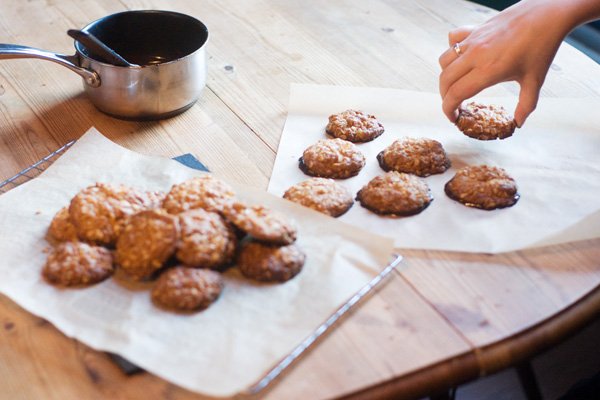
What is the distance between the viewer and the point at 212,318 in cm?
105

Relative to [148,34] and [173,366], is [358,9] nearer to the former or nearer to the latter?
[148,34]

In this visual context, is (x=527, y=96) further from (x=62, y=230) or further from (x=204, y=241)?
(x=62, y=230)

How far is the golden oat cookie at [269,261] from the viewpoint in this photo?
1102 millimetres

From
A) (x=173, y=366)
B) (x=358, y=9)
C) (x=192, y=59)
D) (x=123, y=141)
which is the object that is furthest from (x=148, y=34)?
(x=173, y=366)

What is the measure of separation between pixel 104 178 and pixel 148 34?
0.54 meters

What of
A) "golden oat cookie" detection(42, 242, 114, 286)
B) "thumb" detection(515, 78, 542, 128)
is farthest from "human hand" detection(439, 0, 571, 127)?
"golden oat cookie" detection(42, 242, 114, 286)

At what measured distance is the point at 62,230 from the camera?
3.91 ft

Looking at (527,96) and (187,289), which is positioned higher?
(527,96)

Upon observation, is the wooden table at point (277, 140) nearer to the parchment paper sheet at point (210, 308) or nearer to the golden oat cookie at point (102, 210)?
the parchment paper sheet at point (210, 308)

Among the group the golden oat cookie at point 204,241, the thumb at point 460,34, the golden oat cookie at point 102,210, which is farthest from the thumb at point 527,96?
the golden oat cookie at point 102,210

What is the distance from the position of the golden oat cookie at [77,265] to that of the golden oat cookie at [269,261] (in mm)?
237

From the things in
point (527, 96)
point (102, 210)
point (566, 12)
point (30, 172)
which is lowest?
point (30, 172)

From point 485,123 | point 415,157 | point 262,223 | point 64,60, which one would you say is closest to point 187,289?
point 262,223

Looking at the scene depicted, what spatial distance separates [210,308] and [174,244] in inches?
5.2
